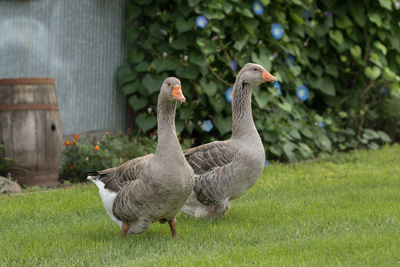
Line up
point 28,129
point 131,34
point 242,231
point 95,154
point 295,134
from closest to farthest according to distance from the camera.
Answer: point 242,231
point 28,129
point 95,154
point 131,34
point 295,134

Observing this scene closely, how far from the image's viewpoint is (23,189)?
293 inches

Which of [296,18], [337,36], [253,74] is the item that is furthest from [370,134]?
[253,74]

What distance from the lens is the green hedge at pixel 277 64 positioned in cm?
919

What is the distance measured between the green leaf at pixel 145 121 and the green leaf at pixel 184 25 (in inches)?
54.0

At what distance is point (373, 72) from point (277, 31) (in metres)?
2.25

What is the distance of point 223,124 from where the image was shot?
9.31 metres

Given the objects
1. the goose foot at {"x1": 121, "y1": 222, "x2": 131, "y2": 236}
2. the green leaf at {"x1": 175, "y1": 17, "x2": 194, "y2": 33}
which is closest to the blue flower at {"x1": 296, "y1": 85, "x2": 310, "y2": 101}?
the green leaf at {"x1": 175, "y1": 17, "x2": 194, "y2": 33}

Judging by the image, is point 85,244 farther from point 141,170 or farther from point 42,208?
point 42,208

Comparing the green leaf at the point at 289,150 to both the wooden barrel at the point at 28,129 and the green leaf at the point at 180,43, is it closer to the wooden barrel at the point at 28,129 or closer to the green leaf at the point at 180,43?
the green leaf at the point at 180,43

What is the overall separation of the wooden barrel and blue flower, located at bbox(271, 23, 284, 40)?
12.4ft

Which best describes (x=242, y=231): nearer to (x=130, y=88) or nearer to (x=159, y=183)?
(x=159, y=183)

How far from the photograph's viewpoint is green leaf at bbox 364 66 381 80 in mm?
10789

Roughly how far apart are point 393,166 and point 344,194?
2290 mm

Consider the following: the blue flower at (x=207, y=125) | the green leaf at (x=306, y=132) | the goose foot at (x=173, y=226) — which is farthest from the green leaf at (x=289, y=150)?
the goose foot at (x=173, y=226)
